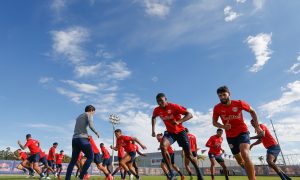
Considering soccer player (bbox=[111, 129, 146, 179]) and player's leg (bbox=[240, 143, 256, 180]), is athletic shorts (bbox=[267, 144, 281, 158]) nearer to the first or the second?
player's leg (bbox=[240, 143, 256, 180])

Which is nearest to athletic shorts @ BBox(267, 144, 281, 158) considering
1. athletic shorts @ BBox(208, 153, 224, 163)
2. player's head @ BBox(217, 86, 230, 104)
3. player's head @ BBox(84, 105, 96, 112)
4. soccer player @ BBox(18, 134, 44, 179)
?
athletic shorts @ BBox(208, 153, 224, 163)

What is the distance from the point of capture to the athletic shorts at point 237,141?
21.2 ft


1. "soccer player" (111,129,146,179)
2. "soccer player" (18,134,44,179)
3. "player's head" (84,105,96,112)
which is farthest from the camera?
"soccer player" (18,134,44,179)

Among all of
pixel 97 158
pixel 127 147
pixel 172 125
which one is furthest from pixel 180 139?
pixel 97 158

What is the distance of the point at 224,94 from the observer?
652 centimetres

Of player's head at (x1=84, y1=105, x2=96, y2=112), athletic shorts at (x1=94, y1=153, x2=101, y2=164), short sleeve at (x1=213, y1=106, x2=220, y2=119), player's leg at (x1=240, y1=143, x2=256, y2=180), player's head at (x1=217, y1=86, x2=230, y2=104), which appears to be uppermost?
player's head at (x1=84, y1=105, x2=96, y2=112)

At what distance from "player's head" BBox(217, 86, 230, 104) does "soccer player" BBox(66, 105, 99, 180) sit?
384cm

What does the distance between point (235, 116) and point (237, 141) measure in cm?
58

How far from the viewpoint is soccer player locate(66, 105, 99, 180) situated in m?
7.96

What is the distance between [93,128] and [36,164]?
918 centimetres

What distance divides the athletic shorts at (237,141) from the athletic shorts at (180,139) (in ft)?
4.87

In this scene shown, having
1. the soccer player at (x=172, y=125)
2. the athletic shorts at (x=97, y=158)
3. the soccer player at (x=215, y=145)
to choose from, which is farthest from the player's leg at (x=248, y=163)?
the athletic shorts at (x=97, y=158)

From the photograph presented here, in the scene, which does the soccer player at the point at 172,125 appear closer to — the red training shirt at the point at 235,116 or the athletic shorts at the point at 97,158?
the red training shirt at the point at 235,116

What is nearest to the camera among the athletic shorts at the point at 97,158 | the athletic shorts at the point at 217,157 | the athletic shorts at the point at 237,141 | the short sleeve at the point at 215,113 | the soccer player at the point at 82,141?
the athletic shorts at the point at 237,141
